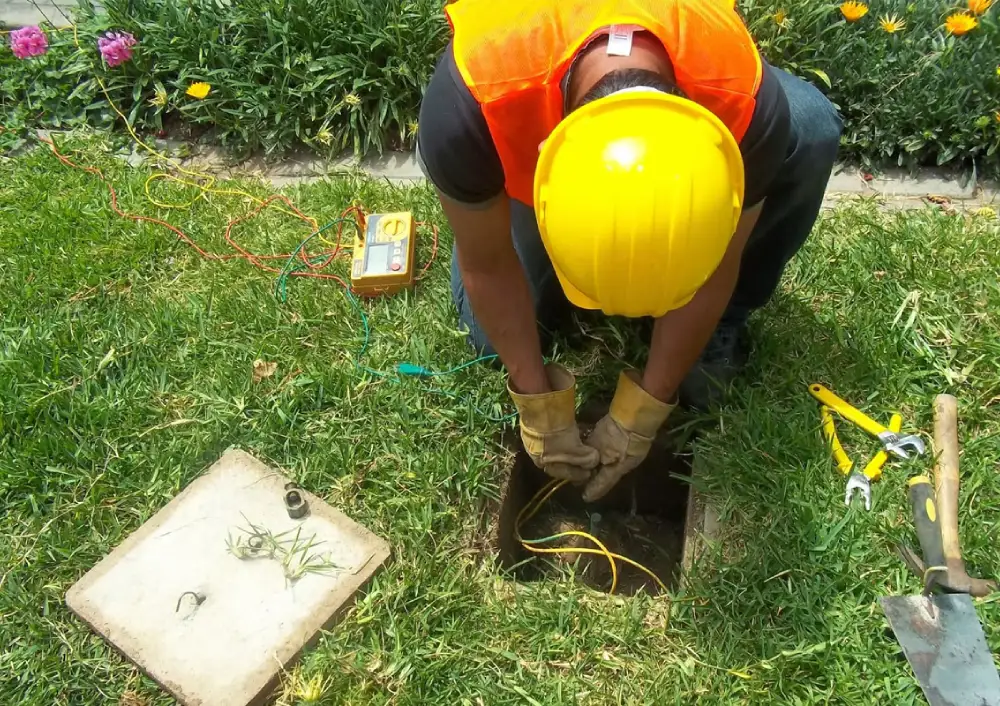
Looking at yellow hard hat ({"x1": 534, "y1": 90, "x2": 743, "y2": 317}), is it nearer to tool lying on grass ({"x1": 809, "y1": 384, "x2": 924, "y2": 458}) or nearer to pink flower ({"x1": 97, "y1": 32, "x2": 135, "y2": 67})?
tool lying on grass ({"x1": 809, "y1": 384, "x2": 924, "y2": 458})

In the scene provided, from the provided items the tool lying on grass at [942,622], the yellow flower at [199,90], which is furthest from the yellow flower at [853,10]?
the yellow flower at [199,90]

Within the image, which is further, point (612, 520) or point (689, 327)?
point (612, 520)

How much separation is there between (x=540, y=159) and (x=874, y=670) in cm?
146

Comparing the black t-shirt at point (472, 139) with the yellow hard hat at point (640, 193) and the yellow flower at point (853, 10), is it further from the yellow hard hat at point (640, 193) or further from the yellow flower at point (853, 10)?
the yellow flower at point (853, 10)

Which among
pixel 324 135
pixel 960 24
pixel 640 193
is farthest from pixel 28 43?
pixel 960 24

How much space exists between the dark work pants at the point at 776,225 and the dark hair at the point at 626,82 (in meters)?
0.78

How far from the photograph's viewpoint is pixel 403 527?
7.04 ft

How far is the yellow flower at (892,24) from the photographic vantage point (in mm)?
3034

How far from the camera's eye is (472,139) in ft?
5.28

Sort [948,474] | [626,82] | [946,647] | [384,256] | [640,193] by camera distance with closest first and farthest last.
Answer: [640,193], [626,82], [946,647], [948,474], [384,256]

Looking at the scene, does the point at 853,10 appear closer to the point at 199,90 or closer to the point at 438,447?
the point at 438,447

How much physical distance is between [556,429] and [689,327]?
0.48 metres

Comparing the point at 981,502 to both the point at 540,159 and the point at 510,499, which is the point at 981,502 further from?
the point at 540,159

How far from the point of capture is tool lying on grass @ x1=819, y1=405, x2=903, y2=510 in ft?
6.97
